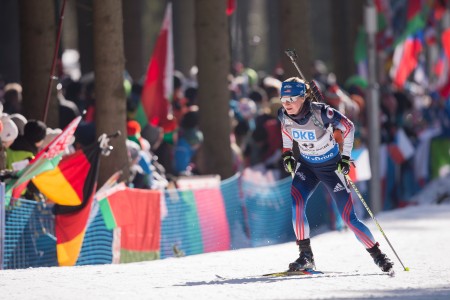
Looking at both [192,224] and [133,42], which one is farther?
[133,42]

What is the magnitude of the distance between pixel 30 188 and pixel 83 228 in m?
0.65

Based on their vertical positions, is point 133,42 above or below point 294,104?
above

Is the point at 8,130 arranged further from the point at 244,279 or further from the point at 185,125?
the point at 185,125

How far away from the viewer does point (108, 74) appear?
14.6 metres

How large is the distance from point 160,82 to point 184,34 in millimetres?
17119

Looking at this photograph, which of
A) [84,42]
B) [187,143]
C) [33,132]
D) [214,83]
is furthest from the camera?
[84,42]

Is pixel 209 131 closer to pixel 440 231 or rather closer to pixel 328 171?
pixel 440 231

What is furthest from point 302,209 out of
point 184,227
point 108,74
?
point 108,74

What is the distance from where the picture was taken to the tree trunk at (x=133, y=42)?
74.2ft

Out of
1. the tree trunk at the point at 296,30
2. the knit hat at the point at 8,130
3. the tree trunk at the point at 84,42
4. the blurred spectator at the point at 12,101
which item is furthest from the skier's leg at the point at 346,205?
the tree trunk at the point at 84,42

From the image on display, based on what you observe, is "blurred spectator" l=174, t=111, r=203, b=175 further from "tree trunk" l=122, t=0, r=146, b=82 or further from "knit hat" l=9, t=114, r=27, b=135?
"tree trunk" l=122, t=0, r=146, b=82

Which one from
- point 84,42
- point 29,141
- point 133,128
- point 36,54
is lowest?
point 29,141

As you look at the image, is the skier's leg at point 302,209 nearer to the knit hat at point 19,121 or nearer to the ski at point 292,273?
the ski at point 292,273

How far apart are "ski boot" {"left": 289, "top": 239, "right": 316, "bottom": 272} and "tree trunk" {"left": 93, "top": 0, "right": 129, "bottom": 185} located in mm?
3182
